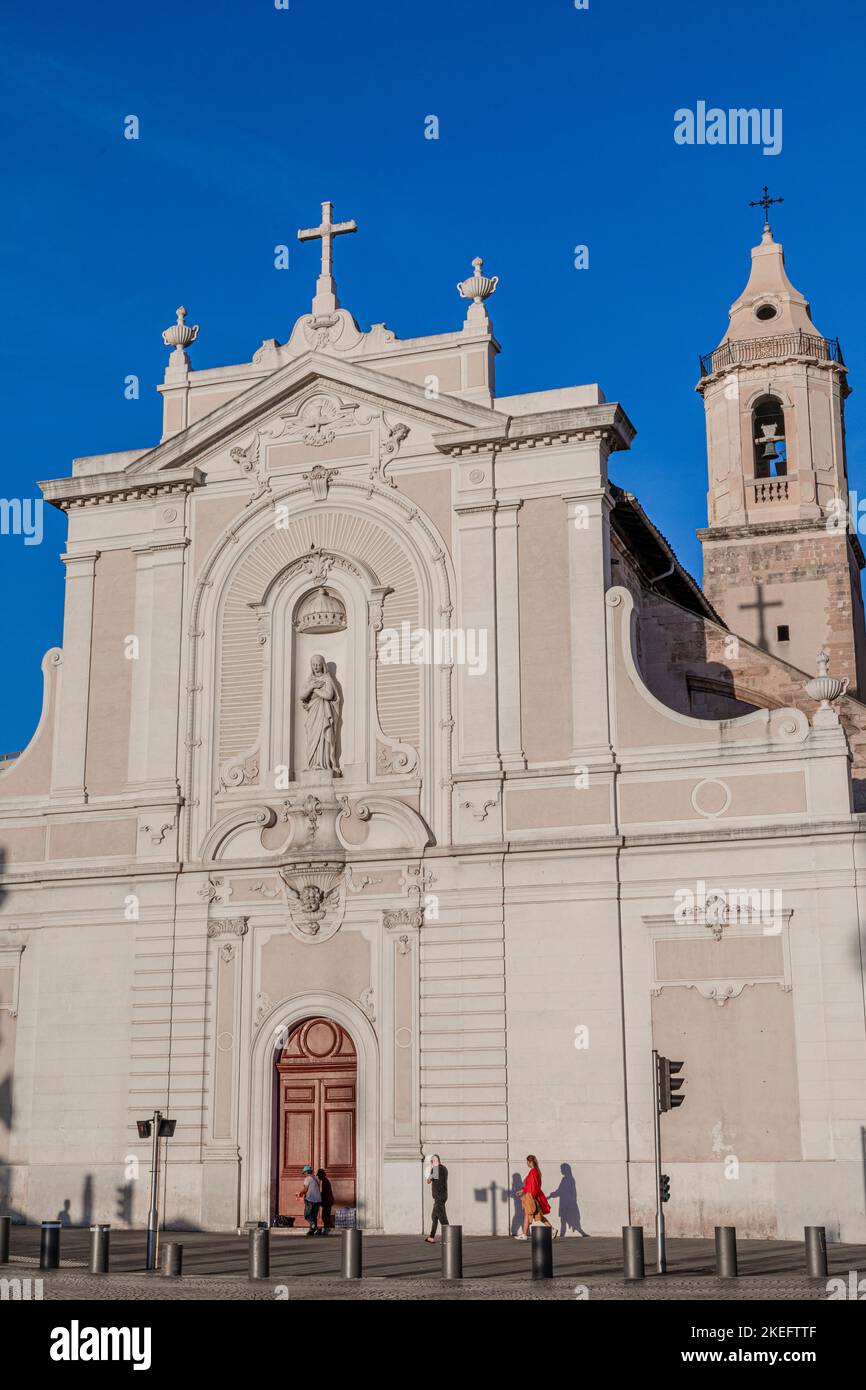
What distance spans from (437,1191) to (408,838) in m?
5.92

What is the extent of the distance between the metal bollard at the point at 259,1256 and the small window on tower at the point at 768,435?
2716 centimetres

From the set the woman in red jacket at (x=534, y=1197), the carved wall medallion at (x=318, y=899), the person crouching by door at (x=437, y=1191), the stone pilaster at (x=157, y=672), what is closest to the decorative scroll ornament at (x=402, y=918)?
the carved wall medallion at (x=318, y=899)

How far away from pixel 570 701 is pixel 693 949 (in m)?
4.65

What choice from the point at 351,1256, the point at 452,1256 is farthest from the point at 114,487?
the point at 452,1256

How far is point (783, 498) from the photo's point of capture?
4088cm

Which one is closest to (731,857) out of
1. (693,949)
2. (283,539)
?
(693,949)

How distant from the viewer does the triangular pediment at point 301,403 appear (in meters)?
29.7

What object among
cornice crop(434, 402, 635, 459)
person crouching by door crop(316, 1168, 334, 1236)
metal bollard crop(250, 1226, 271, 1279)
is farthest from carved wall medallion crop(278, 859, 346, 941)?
metal bollard crop(250, 1226, 271, 1279)

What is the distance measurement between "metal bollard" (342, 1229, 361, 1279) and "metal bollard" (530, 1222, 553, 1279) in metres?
1.99

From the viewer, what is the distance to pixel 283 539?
99.8 ft

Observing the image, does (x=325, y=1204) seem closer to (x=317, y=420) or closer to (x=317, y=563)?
(x=317, y=563)

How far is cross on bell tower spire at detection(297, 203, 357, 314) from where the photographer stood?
103 feet
